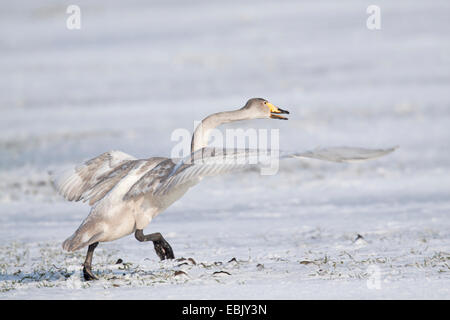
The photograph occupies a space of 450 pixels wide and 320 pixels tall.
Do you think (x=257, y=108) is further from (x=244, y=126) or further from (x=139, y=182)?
(x=244, y=126)

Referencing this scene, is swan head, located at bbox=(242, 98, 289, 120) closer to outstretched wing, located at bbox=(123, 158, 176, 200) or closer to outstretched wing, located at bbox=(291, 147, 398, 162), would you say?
outstretched wing, located at bbox=(123, 158, 176, 200)

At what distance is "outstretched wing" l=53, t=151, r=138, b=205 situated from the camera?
6.89 m

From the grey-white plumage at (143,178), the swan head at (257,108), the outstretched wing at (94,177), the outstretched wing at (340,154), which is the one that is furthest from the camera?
the swan head at (257,108)

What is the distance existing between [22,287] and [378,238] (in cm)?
351

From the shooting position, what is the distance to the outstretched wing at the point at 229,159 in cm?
559

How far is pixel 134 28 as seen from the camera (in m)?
30.9

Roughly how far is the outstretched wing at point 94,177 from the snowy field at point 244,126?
62 centimetres

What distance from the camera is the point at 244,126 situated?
16844 millimetres

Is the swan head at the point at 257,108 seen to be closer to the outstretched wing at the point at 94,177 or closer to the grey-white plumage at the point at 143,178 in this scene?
the grey-white plumage at the point at 143,178

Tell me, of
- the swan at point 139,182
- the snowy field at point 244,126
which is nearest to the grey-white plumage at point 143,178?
the swan at point 139,182

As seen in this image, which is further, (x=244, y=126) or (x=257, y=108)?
(x=244, y=126)

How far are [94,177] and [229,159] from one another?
159cm

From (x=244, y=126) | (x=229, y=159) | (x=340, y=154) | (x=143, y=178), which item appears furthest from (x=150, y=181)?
(x=244, y=126)
